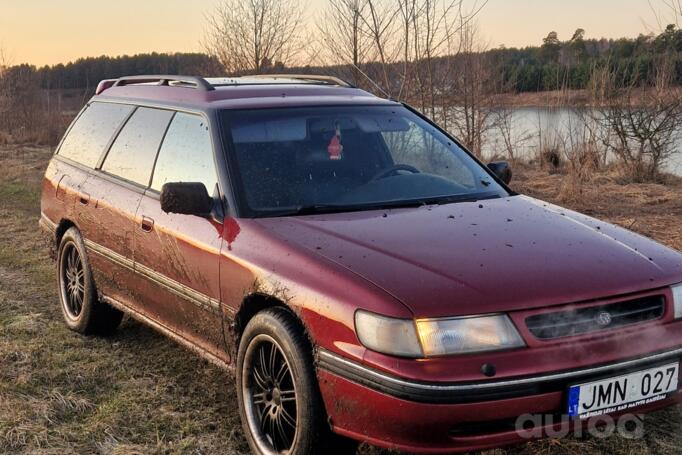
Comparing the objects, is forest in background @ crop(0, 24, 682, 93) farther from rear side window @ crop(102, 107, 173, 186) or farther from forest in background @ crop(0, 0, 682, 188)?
rear side window @ crop(102, 107, 173, 186)

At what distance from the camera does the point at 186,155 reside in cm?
414

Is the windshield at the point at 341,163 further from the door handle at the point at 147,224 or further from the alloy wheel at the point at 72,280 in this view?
the alloy wheel at the point at 72,280

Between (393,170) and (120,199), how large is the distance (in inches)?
64.4

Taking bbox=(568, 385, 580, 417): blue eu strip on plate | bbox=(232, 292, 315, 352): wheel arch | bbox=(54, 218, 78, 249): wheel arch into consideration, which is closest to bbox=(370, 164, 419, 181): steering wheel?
bbox=(232, 292, 315, 352): wheel arch

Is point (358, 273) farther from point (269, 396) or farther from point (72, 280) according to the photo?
point (72, 280)

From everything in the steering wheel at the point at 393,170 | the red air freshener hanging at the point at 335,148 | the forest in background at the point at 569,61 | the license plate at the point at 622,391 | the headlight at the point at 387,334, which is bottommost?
the license plate at the point at 622,391

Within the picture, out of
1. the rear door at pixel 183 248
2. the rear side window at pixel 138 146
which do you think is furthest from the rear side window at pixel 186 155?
the rear side window at pixel 138 146

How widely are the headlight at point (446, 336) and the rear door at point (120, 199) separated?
2174 mm

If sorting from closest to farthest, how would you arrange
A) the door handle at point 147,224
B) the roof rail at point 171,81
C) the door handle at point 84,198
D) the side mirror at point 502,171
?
the door handle at point 147,224
the roof rail at point 171,81
the side mirror at point 502,171
the door handle at point 84,198

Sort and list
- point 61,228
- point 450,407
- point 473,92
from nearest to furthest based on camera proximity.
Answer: point 450,407 < point 61,228 < point 473,92

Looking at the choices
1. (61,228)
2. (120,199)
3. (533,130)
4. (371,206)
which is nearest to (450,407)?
(371,206)

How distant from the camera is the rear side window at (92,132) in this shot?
514cm

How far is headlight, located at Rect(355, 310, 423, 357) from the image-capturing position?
106 inches

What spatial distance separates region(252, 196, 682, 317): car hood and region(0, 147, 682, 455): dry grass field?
0.90 meters
